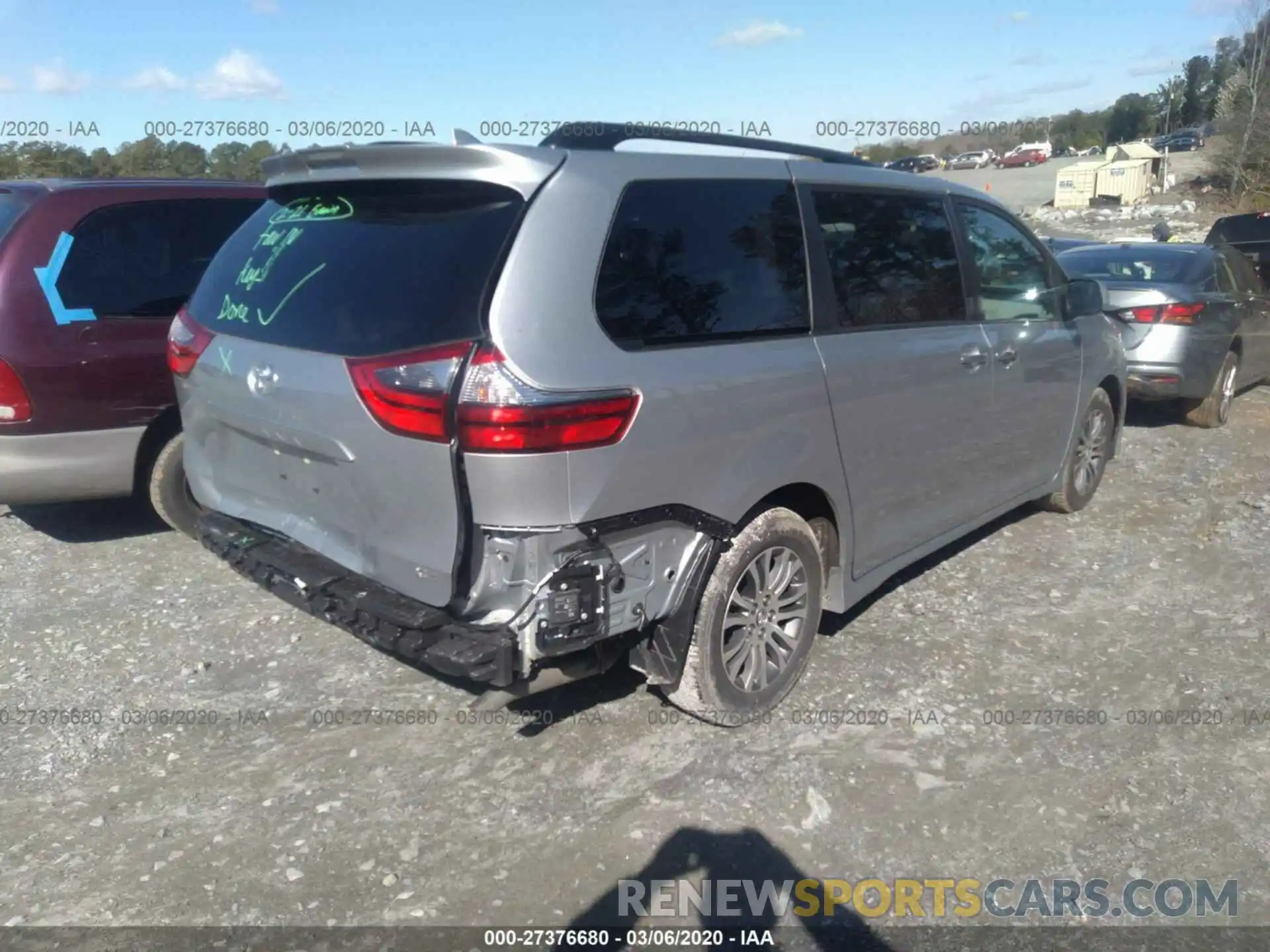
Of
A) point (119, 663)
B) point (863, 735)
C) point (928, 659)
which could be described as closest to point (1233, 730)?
point (928, 659)

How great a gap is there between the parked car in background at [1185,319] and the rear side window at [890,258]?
3432 mm

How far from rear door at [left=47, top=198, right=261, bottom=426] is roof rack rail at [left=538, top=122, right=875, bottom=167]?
2.71 m

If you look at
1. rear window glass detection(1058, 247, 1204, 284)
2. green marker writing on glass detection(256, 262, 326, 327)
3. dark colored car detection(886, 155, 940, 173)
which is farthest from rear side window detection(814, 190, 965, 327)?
rear window glass detection(1058, 247, 1204, 284)

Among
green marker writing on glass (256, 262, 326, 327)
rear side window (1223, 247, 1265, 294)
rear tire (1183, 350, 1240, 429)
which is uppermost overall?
green marker writing on glass (256, 262, 326, 327)

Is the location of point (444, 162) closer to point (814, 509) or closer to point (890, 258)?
point (814, 509)

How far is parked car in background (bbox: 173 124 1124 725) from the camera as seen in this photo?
282 cm

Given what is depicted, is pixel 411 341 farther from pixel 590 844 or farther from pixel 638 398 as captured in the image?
pixel 590 844

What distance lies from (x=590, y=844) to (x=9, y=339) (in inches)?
138

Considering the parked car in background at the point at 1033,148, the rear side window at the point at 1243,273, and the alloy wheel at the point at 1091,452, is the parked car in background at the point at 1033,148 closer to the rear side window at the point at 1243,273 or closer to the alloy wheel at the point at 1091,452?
the rear side window at the point at 1243,273

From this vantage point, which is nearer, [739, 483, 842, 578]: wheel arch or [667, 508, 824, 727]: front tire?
[667, 508, 824, 727]: front tire

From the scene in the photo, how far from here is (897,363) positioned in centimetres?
396

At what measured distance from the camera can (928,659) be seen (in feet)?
14.1

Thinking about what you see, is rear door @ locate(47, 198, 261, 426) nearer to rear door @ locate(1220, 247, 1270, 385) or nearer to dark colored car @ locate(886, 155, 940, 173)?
dark colored car @ locate(886, 155, 940, 173)

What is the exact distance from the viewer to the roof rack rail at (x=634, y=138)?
327 centimetres
